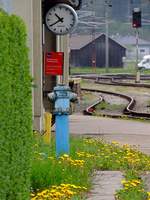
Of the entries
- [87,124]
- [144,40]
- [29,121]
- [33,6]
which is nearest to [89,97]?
[87,124]

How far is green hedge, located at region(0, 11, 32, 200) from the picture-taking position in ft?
18.3

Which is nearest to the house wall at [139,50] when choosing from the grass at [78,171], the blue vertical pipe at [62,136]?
the grass at [78,171]

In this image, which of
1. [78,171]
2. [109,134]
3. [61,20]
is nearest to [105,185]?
[78,171]

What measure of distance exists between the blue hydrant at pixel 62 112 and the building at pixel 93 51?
302 feet

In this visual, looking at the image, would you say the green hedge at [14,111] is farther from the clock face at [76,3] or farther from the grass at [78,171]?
the clock face at [76,3]

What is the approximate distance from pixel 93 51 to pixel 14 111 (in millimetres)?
96214

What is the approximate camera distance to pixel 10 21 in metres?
6.00

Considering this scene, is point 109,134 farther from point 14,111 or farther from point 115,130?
point 14,111

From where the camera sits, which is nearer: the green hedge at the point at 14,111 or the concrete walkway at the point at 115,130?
the green hedge at the point at 14,111

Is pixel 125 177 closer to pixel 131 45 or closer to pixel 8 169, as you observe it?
pixel 8 169

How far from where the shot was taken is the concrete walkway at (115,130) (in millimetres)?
18062

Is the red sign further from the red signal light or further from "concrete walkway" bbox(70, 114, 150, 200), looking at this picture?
the red signal light

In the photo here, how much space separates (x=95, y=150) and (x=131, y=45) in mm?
133133

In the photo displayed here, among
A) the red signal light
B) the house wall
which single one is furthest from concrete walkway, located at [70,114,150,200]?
the house wall
